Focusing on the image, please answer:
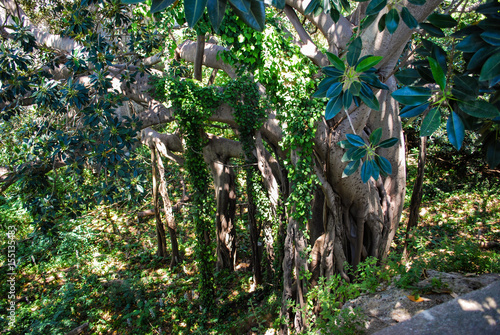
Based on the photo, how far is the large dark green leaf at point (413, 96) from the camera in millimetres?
1166

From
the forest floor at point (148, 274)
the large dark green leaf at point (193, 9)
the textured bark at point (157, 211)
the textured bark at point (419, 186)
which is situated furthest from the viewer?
the textured bark at point (157, 211)

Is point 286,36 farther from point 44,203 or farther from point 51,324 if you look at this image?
point 51,324

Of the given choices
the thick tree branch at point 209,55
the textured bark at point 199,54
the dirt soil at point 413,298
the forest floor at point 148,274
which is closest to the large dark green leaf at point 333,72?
the dirt soil at point 413,298

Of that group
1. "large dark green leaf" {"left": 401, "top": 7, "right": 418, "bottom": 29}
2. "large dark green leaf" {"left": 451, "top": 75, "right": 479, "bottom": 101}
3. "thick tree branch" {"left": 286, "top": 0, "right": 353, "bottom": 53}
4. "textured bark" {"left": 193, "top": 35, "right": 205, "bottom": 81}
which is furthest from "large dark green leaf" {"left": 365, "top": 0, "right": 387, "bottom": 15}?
"textured bark" {"left": 193, "top": 35, "right": 205, "bottom": 81}

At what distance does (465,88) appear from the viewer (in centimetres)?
124

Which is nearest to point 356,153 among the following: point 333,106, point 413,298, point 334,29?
point 333,106

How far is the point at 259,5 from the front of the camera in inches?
39.9

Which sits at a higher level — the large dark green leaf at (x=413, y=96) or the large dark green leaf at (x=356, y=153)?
the large dark green leaf at (x=413, y=96)

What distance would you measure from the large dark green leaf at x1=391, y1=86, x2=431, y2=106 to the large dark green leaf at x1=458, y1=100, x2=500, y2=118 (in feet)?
0.50

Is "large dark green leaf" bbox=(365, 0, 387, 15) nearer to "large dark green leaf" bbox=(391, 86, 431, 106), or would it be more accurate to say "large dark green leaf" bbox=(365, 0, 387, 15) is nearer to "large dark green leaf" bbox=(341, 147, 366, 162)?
"large dark green leaf" bbox=(391, 86, 431, 106)

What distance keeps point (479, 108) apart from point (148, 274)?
670 cm

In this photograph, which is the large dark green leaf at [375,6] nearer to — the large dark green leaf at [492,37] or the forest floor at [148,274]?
the large dark green leaf at [492,37]

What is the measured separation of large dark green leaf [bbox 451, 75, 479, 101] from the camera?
1.20 meters

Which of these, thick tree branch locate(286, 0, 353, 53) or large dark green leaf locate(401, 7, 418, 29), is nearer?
large dark green leaf locate(401, 7, 418, 29)
